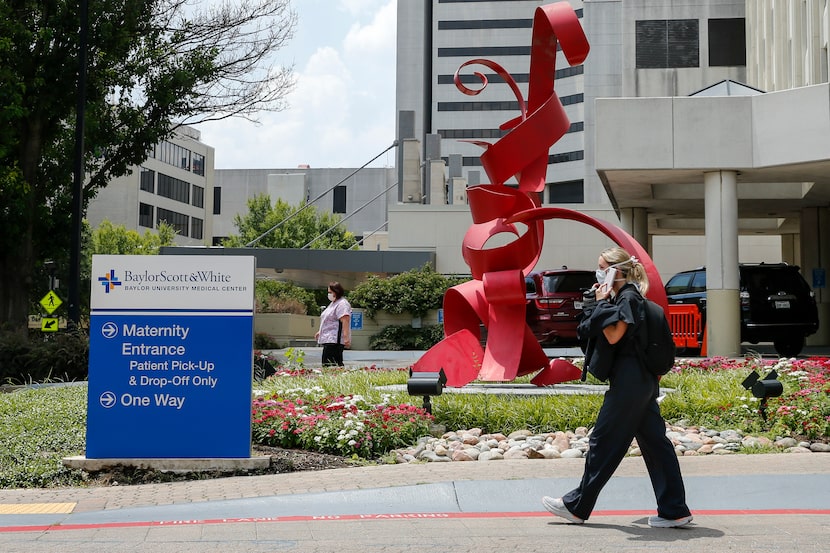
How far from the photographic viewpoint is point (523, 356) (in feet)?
43.7

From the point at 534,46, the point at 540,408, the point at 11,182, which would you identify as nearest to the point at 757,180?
the point at 534,46

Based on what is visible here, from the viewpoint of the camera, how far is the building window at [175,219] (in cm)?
9262

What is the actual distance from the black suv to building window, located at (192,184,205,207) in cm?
8442

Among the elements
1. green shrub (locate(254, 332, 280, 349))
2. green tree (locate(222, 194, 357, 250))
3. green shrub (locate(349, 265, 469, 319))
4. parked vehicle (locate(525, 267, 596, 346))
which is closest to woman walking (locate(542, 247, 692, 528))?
parked vehicle (locate(525, 267, 596, 346))

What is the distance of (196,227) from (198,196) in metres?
3.07

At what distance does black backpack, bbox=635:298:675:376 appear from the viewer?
20.8ft

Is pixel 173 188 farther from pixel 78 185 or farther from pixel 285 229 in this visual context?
pixel 78 185

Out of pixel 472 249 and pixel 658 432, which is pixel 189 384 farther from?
pixel 472 249

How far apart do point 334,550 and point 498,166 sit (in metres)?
8.68

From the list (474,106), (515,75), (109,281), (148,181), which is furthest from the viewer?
(474,106)

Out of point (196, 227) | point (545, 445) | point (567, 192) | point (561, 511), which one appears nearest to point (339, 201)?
point (196, 227)

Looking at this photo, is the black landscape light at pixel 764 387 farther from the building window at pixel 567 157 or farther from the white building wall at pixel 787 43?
the building window at pixel 567 157

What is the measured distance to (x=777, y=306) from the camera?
21266mm

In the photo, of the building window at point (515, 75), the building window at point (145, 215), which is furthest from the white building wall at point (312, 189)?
the building window at point (515, 75)
